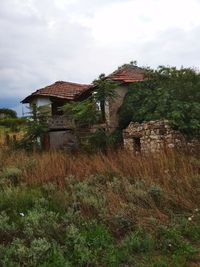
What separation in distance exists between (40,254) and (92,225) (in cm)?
131

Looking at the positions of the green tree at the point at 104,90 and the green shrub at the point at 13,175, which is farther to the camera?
the green tree at the point at 104,90

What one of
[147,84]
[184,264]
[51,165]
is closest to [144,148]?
[147,84]

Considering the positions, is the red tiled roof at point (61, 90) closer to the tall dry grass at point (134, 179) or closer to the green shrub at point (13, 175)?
the tall dry grass at point (134, 179)

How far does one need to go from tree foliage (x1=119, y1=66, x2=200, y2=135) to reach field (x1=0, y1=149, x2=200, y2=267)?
211 inches

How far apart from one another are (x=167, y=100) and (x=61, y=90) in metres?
13.0

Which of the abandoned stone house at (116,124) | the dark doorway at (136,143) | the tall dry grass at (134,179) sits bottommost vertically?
the tall dry grass at (134,179)

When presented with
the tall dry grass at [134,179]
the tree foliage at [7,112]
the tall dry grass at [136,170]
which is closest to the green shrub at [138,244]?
the tall dry grass at [134,179]

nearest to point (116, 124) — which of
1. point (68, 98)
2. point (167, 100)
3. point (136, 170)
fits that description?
point (167, 100)

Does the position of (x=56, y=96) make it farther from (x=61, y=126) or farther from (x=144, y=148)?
(x=144, y=148)

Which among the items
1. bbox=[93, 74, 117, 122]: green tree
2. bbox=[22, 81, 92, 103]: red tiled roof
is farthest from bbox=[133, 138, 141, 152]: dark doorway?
bbox=[22, 81, 92, 103]: red tiled roof

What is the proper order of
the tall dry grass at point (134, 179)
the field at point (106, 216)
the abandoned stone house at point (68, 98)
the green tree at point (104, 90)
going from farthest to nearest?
the abandoned stone house at point (68, 98)
the green tree at point (104, 90)
the tall dry grass at point (134, 179)
the field at point (106, 216)

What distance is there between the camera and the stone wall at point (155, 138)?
1549cm

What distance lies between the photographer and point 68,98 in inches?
1038

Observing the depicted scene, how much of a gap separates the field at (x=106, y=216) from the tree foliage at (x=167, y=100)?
5.36m
